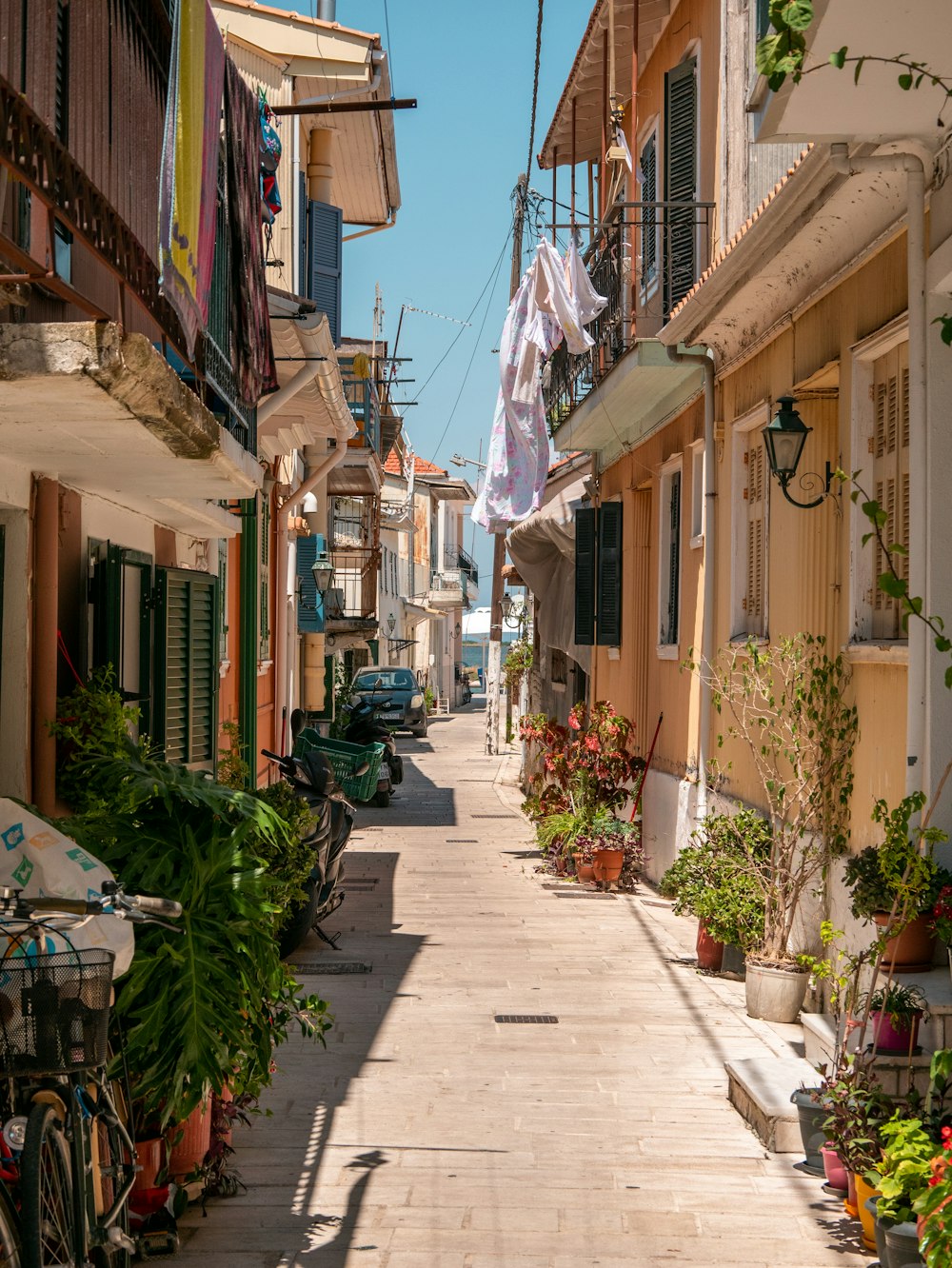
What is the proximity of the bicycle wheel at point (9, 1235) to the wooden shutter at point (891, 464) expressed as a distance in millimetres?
4913

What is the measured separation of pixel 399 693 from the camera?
120 feet

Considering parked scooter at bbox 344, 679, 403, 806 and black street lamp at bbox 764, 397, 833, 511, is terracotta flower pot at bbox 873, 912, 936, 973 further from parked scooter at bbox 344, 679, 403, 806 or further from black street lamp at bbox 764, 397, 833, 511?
parked scooter at bbox 344, 679, 403, 806

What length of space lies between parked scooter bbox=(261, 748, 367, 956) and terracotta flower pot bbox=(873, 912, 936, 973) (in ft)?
14.1

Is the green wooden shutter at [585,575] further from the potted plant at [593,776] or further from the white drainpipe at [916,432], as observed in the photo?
the white drainpipe at [916,432]

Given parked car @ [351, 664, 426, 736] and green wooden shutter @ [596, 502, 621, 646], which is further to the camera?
parked car @ [351, 664, 426, 736]

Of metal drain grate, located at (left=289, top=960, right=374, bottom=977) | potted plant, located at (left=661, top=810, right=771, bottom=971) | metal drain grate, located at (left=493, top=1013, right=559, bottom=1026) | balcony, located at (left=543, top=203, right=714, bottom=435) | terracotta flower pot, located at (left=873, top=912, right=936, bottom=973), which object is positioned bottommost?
metal drain grate, located at (left=289, top=960, right=374, bottom=977)

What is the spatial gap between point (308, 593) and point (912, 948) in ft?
53.7

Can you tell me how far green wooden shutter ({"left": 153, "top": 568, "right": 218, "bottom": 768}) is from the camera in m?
8.40

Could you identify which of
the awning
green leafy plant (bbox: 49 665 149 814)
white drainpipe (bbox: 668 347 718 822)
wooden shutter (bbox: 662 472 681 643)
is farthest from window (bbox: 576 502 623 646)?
green leafy plant (bbox: 49 665 149 814)

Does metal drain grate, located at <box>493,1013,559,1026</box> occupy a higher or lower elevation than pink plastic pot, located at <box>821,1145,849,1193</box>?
lower

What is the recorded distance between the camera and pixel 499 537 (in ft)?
89.6

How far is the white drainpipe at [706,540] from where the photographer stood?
11391mm

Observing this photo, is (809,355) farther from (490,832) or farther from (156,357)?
(490,832)

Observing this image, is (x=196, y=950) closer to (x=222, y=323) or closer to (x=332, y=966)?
(x=222, y=323)
